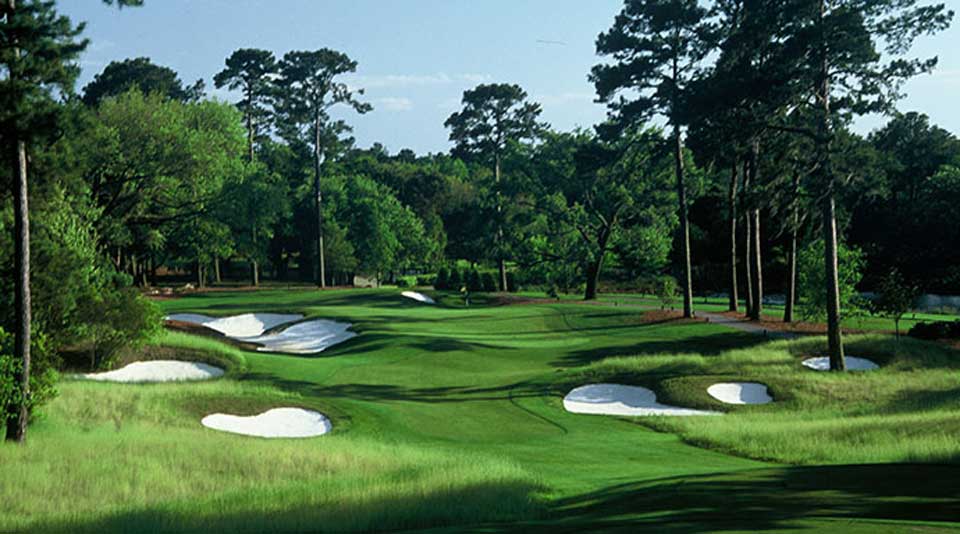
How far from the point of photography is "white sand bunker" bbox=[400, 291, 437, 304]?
207 ft

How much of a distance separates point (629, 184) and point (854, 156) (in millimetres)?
27760

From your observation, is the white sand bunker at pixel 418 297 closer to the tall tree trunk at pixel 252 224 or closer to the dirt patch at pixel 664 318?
the tall tree trunk at pixel 252 224

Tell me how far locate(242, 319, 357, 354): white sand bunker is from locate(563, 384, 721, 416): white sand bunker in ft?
56.5

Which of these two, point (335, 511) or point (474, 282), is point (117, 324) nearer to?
point (335, 511)

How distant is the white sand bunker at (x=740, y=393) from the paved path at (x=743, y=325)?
30.1 ft

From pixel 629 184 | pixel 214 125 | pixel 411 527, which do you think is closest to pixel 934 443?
pixel 411 527

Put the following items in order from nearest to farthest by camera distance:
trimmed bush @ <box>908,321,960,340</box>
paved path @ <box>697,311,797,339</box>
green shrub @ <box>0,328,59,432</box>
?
green shrub @ <box>0,328,59,432</box>, trimmed bush @ <box>908,321,960,340</box>, paved path @ <box>697,311,797,339</box>

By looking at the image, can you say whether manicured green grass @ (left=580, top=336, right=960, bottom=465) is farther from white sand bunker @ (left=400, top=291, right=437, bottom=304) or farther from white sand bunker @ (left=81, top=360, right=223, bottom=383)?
white sand bunker @ (left=400, top=291, right=437, bottom=304)

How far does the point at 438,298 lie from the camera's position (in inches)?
2554

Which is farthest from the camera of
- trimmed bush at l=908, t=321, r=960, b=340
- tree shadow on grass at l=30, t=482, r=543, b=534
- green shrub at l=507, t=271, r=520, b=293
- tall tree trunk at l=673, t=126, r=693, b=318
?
green shrub at l=507, t=271, r=520, b=293

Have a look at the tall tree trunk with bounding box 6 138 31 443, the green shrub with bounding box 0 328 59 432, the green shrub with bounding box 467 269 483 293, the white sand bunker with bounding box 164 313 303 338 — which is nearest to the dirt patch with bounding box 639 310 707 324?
the white sand bunker with bounding box 164 313 303 338

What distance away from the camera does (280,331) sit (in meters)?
Result: 47.8

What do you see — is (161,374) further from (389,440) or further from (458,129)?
(458,129)

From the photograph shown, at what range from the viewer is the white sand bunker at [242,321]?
164ft
